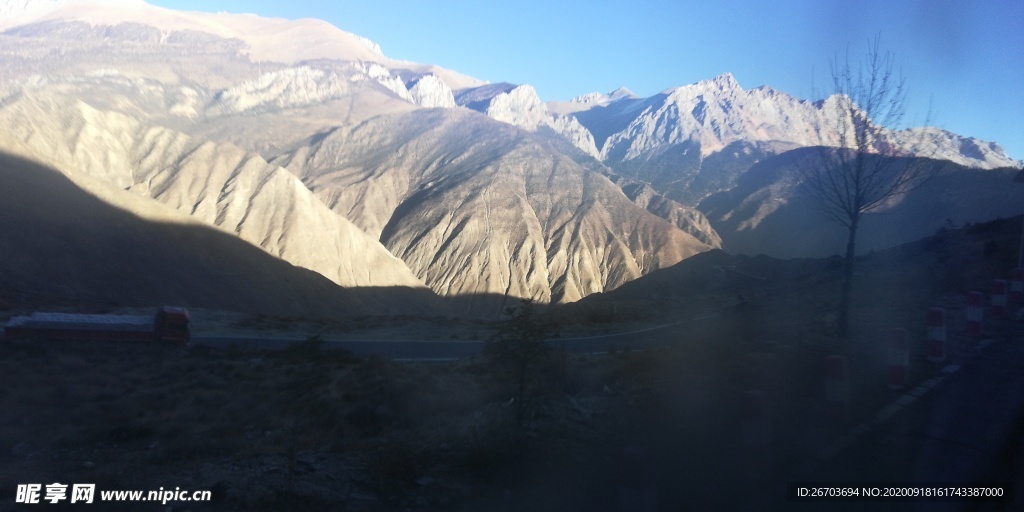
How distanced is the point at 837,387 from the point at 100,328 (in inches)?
653

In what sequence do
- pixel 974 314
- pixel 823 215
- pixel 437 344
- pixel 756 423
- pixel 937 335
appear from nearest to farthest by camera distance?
pixel 756 423, pixel 937 335, pixel 974 314, pixel 437 344, pixel 823 215

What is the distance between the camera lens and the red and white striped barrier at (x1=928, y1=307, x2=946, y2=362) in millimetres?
10062

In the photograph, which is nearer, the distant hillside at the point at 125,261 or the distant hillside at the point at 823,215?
the distant hillside at the point at 125,261

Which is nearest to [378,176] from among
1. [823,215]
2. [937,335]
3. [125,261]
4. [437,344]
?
[125,261]

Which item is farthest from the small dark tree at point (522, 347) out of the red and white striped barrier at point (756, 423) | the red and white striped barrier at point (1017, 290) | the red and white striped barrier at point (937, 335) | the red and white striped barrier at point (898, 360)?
the red and white striped barrier at point (1017, 290)

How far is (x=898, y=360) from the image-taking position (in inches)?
347

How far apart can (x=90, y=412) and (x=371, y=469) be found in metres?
7.00

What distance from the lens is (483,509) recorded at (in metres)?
5.85

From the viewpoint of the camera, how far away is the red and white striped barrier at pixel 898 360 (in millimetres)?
8750

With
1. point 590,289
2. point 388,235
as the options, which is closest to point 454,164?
point 388,235

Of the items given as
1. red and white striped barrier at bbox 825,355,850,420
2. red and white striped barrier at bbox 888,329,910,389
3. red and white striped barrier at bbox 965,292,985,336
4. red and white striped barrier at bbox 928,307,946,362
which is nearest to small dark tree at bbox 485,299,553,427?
red and white striped barrier at bbox 825,355,850,420

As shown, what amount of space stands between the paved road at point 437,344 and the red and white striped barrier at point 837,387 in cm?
913

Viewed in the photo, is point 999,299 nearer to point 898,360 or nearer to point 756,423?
point 898,360

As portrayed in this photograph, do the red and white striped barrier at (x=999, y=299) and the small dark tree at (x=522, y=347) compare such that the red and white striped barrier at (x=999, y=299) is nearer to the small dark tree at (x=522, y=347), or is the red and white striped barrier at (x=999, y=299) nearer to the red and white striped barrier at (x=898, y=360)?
the red and white striped barrier at (x=898, y=360)
